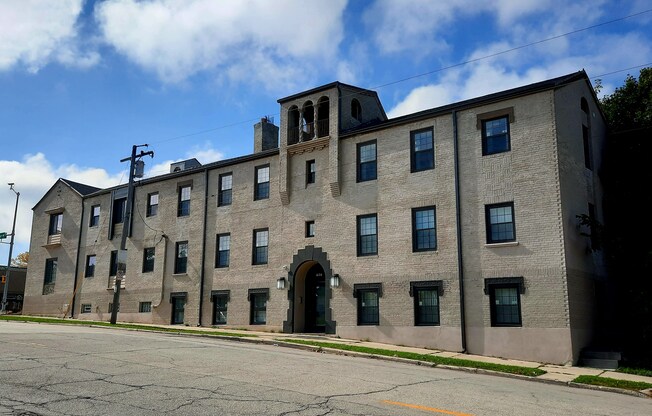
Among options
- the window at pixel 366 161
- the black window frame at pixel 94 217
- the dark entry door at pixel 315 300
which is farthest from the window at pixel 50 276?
the window at pixel 366 161

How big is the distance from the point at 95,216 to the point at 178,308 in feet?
35.4

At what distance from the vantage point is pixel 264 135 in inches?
1305

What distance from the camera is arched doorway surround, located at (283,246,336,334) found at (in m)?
25.6

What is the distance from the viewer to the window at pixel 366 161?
2491 cm

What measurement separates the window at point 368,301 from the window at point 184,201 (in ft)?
39.6

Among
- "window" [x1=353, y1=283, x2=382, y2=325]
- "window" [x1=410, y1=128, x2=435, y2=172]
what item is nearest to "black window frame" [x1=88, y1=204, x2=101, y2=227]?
"window" [x1=353, y1=283, x2=382, y2=325]

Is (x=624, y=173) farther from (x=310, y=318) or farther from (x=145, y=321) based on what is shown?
(x=145, y=321)

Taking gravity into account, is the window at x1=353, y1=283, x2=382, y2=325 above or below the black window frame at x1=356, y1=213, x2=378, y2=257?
below

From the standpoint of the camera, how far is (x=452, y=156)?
22.6 metres

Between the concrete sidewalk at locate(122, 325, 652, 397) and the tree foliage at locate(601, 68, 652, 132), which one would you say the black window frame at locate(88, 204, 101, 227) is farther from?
the tree foliage at locate(601, 68, 652, 132)

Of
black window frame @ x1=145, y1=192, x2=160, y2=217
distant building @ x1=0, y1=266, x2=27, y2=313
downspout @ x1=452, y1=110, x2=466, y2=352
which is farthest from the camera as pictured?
distant building @ x1=0, y1=266, x2=27, y2=313

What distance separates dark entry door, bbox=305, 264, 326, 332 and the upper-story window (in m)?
7.43

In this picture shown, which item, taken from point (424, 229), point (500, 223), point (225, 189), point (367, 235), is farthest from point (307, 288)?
point (500, 223)

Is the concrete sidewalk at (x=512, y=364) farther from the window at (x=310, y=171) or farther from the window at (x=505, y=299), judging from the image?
the window at (x=310, y=171)
